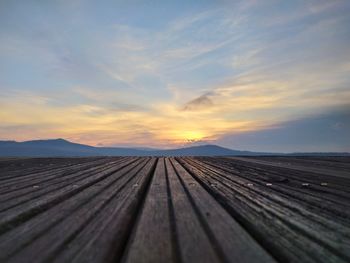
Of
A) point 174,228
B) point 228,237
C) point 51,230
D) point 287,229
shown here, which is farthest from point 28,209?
point 287,229

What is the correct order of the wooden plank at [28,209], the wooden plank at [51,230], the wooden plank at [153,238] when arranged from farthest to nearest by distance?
1. the wooden plank at [28,209]
2. the wooden plank at [51,230]
3. the wooden plank at [153,238]

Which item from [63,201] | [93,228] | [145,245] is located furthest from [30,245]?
[63,201]

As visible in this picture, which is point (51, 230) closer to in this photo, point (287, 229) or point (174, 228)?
point (174, 228)

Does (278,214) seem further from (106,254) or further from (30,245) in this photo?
(30,245)

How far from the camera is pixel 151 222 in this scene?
7.93 feet

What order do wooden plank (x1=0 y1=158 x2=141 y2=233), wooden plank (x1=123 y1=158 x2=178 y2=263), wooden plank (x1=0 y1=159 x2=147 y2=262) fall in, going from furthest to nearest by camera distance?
wooden plank (x1=0 y1=158 x2=141 y2=233), wooden plank (x1=0 y1=159 x2=147 y2=262), wooden plank (x1=123 y1=158 x2=178 y2=263)

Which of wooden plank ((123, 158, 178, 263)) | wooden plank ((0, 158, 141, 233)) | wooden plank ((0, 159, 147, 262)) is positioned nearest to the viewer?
wooden plank ((123, 158, 178, 263))

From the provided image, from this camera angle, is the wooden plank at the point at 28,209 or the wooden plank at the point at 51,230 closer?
the wooden plank at the point at 51,230

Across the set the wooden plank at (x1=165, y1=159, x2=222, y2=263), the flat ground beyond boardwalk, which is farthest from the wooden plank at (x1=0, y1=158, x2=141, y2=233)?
the wooden plank at (x1=165, y1=159, x2=222, y2=263)

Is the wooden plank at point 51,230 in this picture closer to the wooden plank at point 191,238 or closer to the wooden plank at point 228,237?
the wooden plank at point 191,238

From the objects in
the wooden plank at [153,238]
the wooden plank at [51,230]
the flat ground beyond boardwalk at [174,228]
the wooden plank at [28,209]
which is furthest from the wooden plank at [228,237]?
the wooden plank at [28,209]

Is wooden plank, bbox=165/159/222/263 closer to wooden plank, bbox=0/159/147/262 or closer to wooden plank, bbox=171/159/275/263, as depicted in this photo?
wooden plank, bbox=171/159/275/263

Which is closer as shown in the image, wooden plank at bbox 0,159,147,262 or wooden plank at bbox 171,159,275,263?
wooden plank at bbox 171,159,275,263

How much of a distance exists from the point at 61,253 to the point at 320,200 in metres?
2.58
